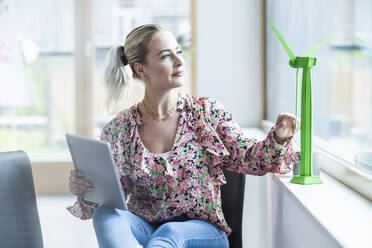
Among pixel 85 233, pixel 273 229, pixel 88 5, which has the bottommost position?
pixel 85 233

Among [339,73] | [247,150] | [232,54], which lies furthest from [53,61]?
[247,150]

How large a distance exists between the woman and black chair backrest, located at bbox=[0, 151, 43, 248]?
150 millimetres

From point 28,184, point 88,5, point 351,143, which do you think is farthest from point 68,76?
point 351,143

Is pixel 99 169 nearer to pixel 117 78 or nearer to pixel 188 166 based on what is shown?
pixel 188 166

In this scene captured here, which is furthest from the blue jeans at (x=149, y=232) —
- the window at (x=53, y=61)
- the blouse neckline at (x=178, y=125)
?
the window at (x=53, y=61)

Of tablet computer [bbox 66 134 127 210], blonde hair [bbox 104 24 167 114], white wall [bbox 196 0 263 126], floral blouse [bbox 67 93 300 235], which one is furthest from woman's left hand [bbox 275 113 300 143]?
white wall [bbox 196 0 263 126]

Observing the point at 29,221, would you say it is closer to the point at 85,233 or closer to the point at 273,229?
the point at 273,229

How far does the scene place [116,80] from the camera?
74.6 inches

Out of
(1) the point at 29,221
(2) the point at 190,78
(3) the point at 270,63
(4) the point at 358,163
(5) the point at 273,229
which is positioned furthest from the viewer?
(2) the point at 190,78

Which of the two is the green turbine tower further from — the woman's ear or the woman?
the woman's ear

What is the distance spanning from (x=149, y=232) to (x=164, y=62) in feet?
1.87

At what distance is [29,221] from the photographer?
161 cm

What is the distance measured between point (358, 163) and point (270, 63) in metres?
1.74

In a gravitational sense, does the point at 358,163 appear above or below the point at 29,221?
above
